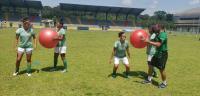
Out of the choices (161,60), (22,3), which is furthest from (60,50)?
(22,3)

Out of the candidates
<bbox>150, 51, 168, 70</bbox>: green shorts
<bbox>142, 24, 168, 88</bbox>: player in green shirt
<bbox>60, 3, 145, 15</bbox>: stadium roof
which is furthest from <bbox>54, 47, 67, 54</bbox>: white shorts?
<bbox>60, 3, 145, 15</bbox>: stadium roof

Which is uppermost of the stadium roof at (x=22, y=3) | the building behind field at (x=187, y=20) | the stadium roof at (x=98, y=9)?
the stadium roof at (x=22, y=3)

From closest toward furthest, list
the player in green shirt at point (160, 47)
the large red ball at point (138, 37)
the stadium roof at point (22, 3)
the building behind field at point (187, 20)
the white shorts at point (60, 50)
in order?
1. the player in green shirt at point (160, 47)
2. the large red ball at point (138, 37)
3. the white shorts at point (60, 50)
4. the stadium roof at point (22, 3)
5. the building behind field at point (187, 20)

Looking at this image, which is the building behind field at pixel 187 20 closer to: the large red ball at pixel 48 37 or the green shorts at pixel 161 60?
the large red ball at pixel 48 37

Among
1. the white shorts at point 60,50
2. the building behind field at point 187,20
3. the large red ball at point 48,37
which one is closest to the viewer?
the large red ball at point 48,37

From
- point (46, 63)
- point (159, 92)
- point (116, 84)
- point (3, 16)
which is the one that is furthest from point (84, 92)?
point (3, 16)

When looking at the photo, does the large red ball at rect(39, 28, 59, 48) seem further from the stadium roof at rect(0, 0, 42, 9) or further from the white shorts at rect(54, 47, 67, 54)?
the stadium roof at rect(0, 0, 42, 9)

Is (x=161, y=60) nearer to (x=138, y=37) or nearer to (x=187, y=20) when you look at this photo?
(x=138, y=37)

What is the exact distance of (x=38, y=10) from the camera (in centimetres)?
9450

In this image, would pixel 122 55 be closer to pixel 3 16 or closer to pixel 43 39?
pixel 43 39

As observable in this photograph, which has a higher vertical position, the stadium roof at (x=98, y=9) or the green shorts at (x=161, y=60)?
the stadium roof at (x=98, y=9)

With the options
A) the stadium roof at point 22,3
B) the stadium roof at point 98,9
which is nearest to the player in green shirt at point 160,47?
the stadium roof at point 22,3

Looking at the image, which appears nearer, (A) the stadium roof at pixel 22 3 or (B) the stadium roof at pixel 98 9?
(A) the stadium roof at pixel 22 3

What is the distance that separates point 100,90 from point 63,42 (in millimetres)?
2979
